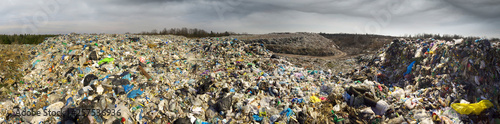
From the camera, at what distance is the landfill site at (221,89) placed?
5160mm

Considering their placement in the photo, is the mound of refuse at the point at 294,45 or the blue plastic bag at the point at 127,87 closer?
the blue plastic bag at the point at 127,87

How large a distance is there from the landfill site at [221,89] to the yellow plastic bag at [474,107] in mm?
24

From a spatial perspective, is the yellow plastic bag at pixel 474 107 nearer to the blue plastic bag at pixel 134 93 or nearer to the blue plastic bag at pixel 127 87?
the blue plastic bag at pixel 134 93

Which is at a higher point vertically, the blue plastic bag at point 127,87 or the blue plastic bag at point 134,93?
the blue plastic bag at point 127,87

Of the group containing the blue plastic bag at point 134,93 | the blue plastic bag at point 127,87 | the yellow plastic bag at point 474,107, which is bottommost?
the yellow plastic bag at point 474,107

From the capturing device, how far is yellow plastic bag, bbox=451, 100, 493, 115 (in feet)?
17.0

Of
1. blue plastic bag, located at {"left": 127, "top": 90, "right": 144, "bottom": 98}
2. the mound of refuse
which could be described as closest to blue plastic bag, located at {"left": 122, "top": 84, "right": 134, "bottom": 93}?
blue plastic bag, located at {"left": 127, "top": 90, "right": 144, "bottom": 98}

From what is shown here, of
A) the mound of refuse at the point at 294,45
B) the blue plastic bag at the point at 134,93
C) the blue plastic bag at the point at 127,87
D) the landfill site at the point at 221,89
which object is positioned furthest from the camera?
the mound of refuse at the point at 294,45

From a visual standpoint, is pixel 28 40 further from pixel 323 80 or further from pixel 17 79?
pixel 323 80

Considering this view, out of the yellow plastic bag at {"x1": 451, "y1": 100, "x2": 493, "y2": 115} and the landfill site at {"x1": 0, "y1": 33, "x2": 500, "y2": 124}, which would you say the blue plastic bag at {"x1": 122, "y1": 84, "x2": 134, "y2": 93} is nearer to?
the landfill site at {"x1": 0, "y1": 33, "x2": 500, "y2": 124}

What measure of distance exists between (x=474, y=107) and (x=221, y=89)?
6119mm

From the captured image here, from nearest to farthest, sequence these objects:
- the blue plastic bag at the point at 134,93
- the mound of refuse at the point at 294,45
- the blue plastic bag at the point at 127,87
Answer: the blue plastic bag at the point at 134,93 → the blue plastic bag at the point at 127,87 → the mound of refuse at the point at 294,45

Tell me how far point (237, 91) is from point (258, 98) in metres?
0.66

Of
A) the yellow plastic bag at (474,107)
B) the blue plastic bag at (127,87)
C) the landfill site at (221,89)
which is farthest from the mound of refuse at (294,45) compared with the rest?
the blue plastic bag at (127,87)
